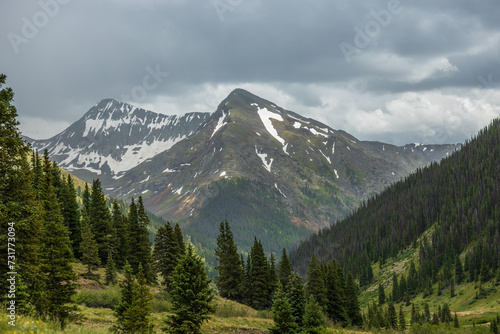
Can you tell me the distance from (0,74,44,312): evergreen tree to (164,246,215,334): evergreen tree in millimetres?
12807

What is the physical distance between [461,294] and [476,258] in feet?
51.9

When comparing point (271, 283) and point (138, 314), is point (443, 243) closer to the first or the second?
point (271, 283)

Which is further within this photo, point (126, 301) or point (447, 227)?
point (447, 227)

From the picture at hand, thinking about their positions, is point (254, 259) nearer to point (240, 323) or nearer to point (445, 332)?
point (240, 323)

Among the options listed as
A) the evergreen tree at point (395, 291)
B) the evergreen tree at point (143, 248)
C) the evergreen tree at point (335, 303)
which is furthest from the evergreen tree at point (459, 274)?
the evergreen tree at point (143, 248)

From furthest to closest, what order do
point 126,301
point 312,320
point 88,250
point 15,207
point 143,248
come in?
point 143,248
point 88,250
point 312,320
point 126,301
point 15,207

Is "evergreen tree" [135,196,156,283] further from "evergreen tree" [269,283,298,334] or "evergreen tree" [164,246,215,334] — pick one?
"evergreen tree" [269,283,298,334]

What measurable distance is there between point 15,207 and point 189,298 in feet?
54.9

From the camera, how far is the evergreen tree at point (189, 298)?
30734 millimetres

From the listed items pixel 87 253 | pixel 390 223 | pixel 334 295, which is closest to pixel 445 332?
pixel 334 295

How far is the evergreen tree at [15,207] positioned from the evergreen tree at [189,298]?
42.0 feet

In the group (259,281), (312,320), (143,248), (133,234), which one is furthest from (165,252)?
(312,320)

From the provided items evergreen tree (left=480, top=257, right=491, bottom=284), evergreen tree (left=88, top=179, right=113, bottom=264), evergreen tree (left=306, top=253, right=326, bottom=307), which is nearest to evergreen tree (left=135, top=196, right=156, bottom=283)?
evergreen tree (left=88, top=179, right=113, bottom=264)

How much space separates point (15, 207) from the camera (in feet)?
64.6
